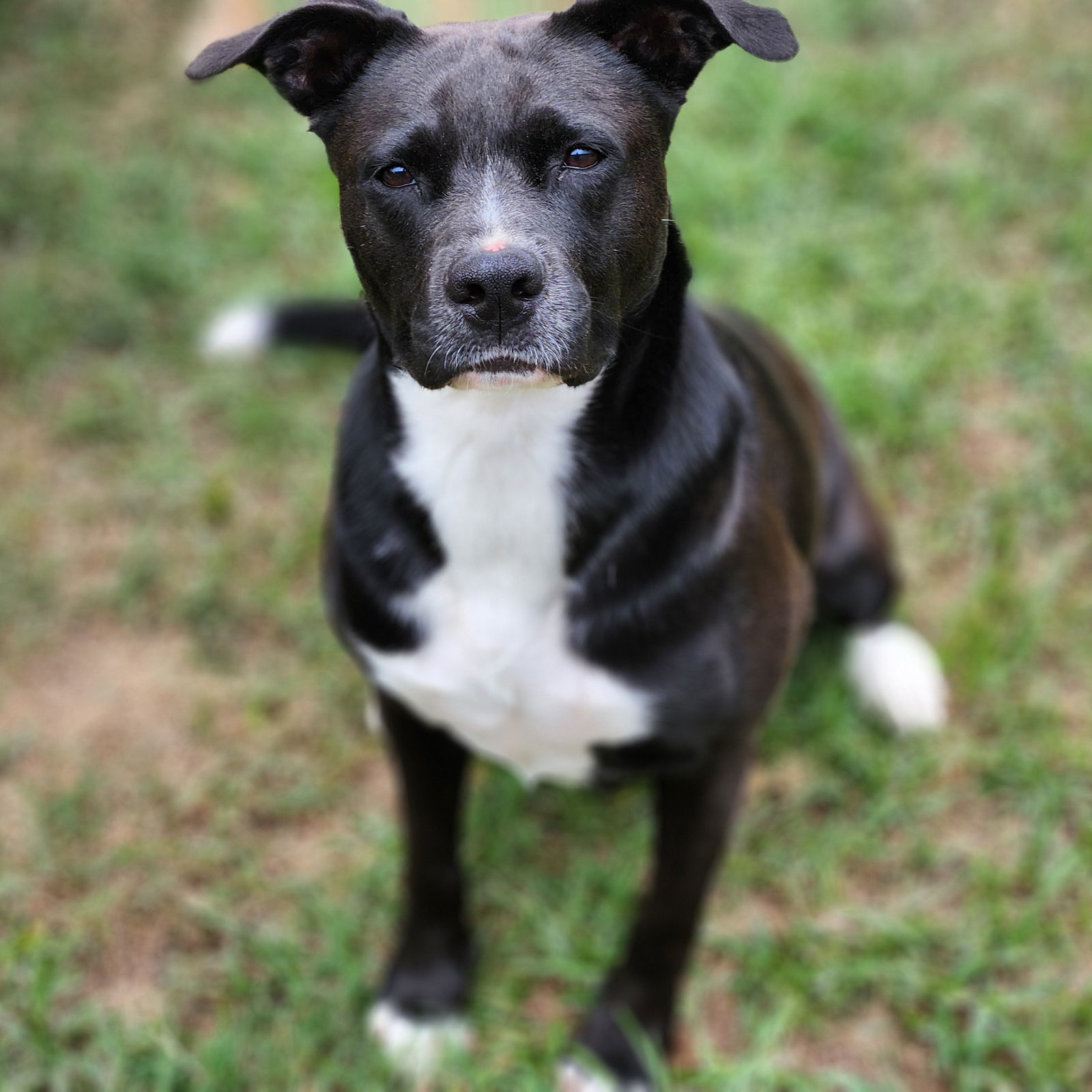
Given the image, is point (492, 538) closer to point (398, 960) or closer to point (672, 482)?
point (672, 482)

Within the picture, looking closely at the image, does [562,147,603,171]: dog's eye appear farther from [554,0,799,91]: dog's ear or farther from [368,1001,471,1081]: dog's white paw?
[368,1001,471,1081]: dog's white paw

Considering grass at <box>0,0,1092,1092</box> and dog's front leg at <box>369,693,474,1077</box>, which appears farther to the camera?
grass at <box>0,0,1092,1092</box>

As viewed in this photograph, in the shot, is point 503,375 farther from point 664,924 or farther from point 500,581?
point 664,924

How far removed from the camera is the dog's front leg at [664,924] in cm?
249

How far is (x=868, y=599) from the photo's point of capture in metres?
3.35

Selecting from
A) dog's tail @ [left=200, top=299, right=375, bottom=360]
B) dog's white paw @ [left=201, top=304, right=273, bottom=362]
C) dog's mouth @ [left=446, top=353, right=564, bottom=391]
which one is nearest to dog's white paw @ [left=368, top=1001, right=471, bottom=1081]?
dog's mouth @ [left=446, top=353, right=564, bottom=391]

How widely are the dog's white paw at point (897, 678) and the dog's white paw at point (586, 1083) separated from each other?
120 centimetres

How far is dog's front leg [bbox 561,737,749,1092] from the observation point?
2488mm

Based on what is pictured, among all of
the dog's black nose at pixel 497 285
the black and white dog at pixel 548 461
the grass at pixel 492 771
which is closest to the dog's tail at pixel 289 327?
the grass at pixel 492 771

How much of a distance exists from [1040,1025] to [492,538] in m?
1.70

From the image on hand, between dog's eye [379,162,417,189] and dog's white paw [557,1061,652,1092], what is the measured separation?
1910 mm

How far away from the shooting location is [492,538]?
2133mm

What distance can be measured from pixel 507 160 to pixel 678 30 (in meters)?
0.38

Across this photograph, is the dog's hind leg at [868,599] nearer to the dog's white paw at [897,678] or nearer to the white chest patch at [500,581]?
the dog's white paw at [897,678]
